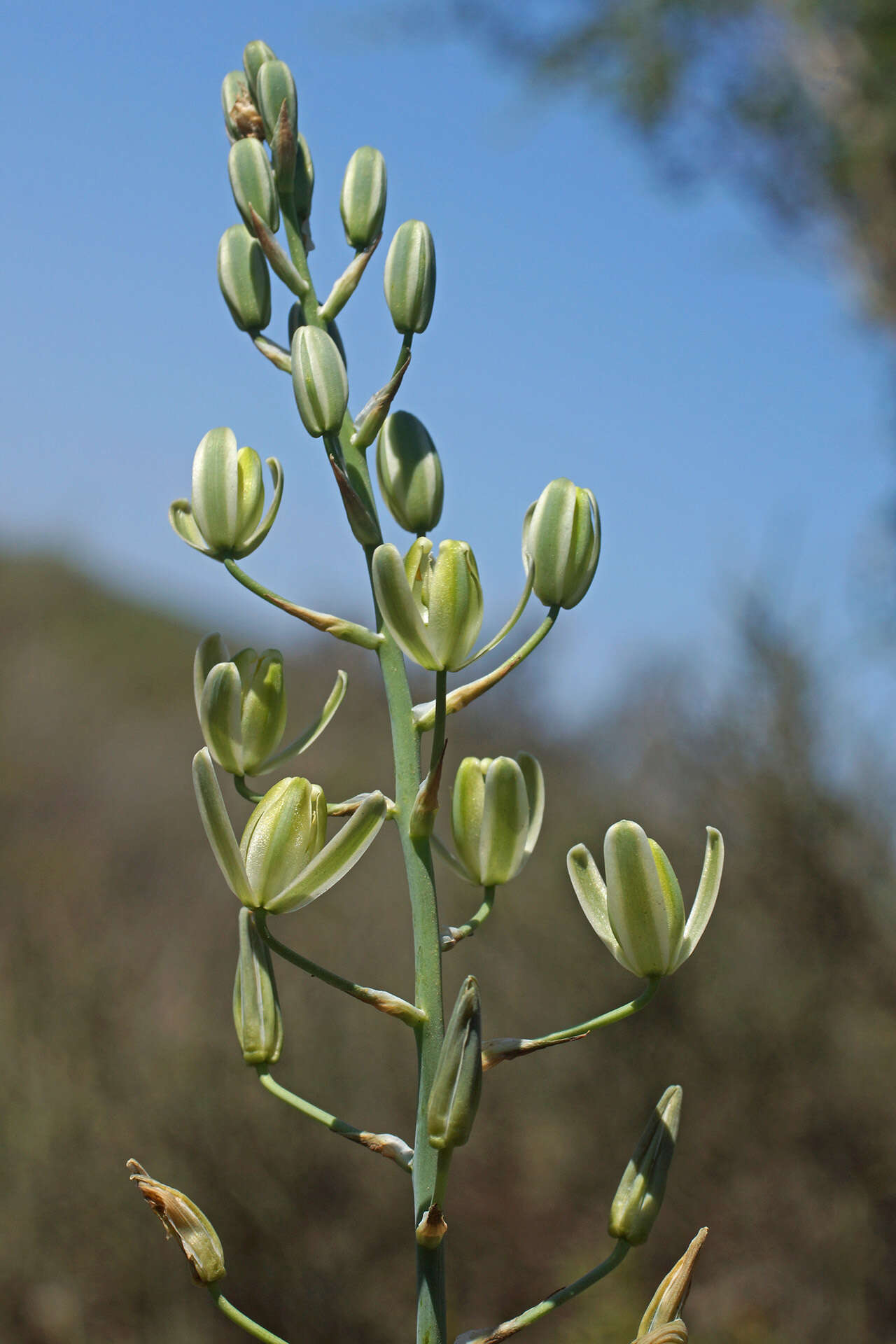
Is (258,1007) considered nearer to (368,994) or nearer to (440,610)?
(368,994)

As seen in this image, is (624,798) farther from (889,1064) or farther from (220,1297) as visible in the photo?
(220,1297)

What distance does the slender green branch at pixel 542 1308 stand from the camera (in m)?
0.73

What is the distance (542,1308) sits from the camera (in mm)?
733

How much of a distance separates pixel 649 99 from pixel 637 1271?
6.31 meters

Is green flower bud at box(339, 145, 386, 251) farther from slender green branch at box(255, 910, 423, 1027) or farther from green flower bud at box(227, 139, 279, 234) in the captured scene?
slender green branch at box(255, 910, 423, 1027)

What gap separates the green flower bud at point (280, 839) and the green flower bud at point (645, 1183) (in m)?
0.33

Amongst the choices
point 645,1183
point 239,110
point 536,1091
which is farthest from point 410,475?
point 536,1091

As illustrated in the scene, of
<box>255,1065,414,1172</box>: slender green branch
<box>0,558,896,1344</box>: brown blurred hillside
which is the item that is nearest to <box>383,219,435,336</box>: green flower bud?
<box>255,1065,414,1172</box>: slender green branch

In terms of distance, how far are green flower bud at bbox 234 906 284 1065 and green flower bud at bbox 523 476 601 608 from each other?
364 millimetres

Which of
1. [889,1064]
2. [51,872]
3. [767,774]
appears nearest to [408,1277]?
[889,1064]

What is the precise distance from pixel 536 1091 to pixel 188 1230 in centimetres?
376

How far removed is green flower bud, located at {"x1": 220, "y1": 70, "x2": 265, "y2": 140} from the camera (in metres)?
0.99

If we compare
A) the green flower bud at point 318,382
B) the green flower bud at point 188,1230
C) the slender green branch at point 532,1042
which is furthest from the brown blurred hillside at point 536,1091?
the green flower bud at point 318,382

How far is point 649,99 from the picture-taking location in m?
6.37
